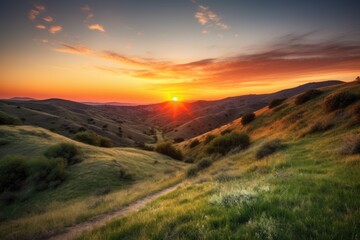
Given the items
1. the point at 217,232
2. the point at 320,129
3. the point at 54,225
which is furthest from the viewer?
the point at 320,129

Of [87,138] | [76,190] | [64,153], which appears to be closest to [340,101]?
[76,190]

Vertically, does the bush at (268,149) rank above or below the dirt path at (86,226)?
above

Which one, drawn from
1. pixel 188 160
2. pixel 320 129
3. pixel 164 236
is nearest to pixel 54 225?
pixel 164 236

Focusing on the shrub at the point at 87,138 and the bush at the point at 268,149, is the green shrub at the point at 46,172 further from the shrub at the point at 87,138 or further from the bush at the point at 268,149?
the shrub at the point at 87,138

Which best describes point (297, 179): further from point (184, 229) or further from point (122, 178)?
point (122, 178)

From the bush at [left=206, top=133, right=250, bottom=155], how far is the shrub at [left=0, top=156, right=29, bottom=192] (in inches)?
1130

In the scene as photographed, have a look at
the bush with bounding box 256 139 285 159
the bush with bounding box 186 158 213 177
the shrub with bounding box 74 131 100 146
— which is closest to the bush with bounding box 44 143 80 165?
the bush with bounding box 186 158 213 177

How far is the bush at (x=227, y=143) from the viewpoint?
34872 mm

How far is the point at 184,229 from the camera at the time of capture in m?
5.27

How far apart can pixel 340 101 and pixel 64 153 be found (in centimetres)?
3862

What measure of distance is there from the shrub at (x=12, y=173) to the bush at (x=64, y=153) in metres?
4.37

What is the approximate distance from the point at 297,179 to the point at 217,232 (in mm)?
4936

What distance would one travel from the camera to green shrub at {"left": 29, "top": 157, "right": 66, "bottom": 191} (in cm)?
2567

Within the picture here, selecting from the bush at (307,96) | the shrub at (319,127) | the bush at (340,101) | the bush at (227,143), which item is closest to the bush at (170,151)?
the bush at (227,143)
